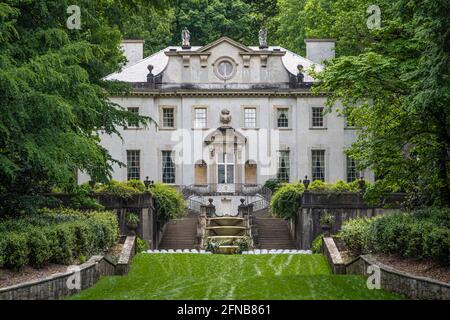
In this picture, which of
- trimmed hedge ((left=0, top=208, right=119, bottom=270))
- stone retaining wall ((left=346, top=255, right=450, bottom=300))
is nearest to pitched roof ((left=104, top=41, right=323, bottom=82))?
trimmed hedge ((left=0, top=208, right=119, bottom=270))

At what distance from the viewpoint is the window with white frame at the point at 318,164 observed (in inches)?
1839

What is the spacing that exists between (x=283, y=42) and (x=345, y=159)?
1595 cm

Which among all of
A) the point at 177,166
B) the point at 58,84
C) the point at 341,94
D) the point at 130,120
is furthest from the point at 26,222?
the point at 177,166

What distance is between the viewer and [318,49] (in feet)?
167

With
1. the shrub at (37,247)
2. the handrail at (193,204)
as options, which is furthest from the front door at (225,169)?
the shrub at (37,247)

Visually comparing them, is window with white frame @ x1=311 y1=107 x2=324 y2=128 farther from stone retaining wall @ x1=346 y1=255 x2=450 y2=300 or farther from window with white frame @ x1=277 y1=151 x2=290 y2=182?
stone retaining wall @ x1=346 y1=255 x2=450 y2=300

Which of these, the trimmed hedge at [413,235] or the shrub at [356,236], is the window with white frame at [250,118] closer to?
the shrub at [356,236]

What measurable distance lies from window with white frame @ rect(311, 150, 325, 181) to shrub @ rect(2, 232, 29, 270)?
30447mm

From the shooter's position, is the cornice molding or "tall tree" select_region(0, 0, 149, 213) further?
the cornice molding

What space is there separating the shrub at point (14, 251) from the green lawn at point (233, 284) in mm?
1373

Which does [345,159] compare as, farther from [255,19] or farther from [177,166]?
[255,19]

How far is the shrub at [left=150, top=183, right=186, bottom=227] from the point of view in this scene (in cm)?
3559

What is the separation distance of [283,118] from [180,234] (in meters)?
12.3

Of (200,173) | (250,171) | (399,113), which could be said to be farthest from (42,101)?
(250,171)
